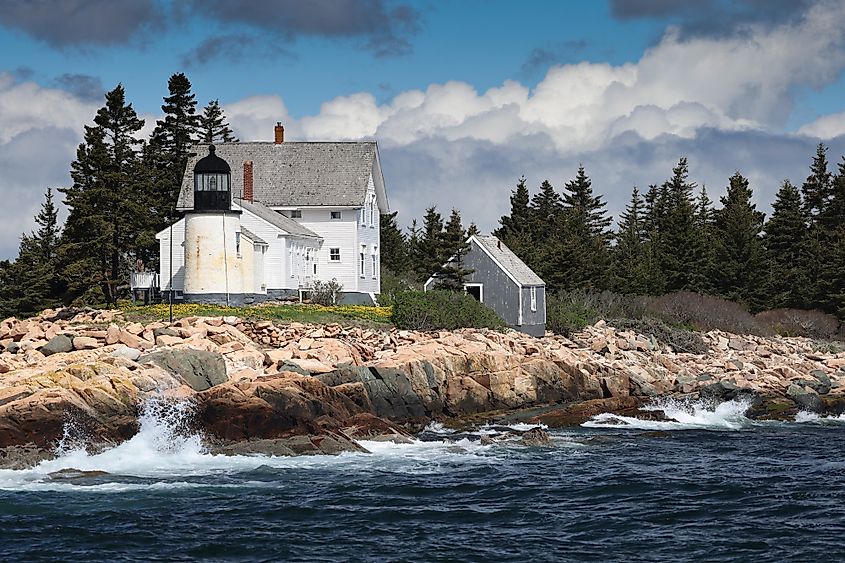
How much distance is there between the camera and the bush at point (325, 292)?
40250mm

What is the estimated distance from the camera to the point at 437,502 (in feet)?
58.7

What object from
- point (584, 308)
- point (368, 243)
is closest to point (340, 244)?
point (368, 243)

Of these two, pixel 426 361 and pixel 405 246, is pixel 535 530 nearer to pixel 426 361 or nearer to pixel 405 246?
pixel 426 361

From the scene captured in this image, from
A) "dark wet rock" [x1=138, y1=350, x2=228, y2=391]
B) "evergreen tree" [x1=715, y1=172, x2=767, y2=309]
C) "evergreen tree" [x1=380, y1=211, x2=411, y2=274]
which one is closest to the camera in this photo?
"dark wet rock" [x1=138, y1=350, x2=228, y2=391]

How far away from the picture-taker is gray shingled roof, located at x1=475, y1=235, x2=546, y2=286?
41625 millimetres

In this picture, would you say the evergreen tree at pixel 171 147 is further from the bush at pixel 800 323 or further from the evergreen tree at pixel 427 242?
the bush at pixel 800 323

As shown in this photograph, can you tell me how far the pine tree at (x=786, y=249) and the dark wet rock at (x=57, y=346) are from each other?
36.1m

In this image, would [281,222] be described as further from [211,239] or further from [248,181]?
[211,239]

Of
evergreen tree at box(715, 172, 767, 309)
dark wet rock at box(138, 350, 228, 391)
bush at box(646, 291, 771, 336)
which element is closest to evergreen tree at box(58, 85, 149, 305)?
dark wet rock at box(138, 350, 228, 391)

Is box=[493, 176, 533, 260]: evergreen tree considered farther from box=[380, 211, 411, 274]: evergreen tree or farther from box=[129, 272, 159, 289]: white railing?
box=[129, 272, 159, 289]: white railing

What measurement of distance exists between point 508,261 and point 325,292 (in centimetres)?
747

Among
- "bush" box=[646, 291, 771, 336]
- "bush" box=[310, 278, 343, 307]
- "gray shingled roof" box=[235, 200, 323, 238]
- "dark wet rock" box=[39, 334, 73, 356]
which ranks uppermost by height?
"gray shingled roof" box=[235, 200, 323, 238]

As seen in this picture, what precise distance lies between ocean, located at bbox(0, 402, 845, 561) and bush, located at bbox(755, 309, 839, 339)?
994 inches

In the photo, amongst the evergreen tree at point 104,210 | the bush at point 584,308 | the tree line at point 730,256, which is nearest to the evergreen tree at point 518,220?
the tree line at point 730,256
